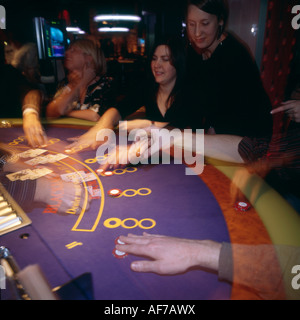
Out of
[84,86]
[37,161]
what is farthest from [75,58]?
[37,161]

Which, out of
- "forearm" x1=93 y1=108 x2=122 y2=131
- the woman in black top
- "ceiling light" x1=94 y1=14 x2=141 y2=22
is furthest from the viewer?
"ceiling light" x1=94 y1=14 x2=141 y2=22

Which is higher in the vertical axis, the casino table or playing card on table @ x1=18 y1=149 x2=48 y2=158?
playing card on table @ x1=18 y1=149 x2=48 y2=158

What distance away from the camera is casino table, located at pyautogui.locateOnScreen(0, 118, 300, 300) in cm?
78

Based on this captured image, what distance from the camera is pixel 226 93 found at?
2.10 m

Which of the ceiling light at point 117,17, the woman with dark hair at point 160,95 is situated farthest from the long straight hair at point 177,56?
the ceiling light at point 117,17

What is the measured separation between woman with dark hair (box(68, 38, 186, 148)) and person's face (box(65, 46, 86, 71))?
833mm

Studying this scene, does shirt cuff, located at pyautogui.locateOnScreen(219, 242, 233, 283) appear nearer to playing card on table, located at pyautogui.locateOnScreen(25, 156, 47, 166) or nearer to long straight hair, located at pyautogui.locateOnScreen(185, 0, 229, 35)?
playing card on table, located at pyautogui.locateOnScreen(25, 156, 47, 166)

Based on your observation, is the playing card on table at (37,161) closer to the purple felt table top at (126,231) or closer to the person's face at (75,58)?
the purple felt table top at (126,231)

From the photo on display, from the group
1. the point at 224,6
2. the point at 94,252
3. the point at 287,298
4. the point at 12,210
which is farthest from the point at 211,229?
the point at 224,6

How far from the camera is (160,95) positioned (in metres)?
2.91

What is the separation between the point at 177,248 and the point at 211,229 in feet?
0.75

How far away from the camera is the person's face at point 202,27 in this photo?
2.04m

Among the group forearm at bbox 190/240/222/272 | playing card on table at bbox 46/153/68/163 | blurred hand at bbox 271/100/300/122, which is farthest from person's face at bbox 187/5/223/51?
forearm at bbox 190/240/222/272

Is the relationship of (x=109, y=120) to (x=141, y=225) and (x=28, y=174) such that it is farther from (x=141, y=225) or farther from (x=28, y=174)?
(x=141, y=225)
